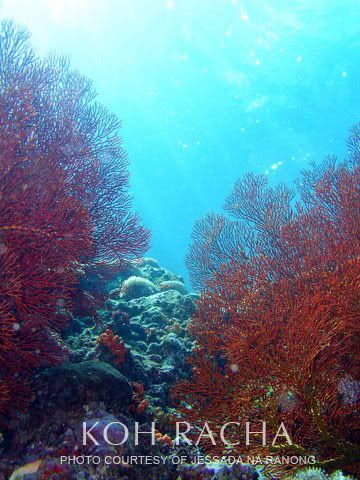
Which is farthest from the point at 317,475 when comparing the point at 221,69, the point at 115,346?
the point at 221,69

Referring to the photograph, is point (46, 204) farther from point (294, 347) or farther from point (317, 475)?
point (317, 475)

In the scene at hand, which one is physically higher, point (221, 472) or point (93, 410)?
point (93, 410)

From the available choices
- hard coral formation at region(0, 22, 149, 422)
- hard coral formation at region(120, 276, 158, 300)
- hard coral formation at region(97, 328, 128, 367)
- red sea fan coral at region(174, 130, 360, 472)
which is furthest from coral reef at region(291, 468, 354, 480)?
hard coral formation at region(120, 276, 158, 300)

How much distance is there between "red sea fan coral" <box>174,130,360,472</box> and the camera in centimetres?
332

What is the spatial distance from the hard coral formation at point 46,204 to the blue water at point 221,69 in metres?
8.72

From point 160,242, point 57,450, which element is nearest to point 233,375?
point 57,450

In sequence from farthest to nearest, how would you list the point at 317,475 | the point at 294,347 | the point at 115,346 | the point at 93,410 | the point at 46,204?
the point at 115,346 < the point at 46,204 < the point at 93,410 < the point at 294,347 < the point at 317,475

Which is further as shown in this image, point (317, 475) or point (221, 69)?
point (221, 69)

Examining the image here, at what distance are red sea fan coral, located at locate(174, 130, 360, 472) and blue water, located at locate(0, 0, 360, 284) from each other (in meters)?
13.6

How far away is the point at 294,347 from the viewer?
3.34 meters

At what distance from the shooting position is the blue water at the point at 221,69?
2547 centimetres

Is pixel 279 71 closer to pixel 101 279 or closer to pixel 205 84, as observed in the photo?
pixel 205 84

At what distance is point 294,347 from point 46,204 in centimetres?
337

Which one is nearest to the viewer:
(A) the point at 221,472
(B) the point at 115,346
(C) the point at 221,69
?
(A) the point at 221,472
